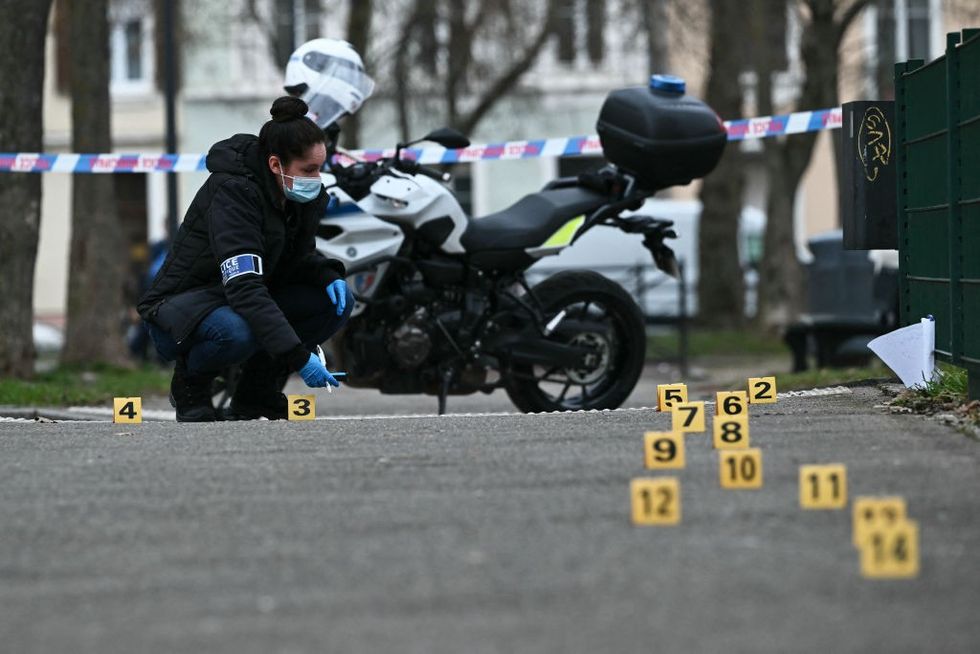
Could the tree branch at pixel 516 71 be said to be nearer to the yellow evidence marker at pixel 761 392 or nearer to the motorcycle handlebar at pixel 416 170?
the motorcycle handlebar at pixel 416 170

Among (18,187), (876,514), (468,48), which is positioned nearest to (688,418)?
(876,514)

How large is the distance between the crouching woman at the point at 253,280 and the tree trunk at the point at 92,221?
9096 millimetres

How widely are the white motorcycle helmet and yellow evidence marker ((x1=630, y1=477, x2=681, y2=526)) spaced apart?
5.60m

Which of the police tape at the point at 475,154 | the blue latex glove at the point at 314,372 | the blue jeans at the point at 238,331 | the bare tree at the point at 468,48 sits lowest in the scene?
the blue latex glove at the point at 314,372

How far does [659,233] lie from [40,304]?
32035mm

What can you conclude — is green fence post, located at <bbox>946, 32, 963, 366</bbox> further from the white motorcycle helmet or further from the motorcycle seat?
the white motorcycle helmet

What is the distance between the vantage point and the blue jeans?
→ 327 inches

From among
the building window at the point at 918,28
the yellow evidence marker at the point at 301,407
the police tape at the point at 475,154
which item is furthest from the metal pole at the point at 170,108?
the building window at the point at 918,28

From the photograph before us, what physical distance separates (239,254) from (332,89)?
98.5 inches

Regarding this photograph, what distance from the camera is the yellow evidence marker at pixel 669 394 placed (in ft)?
27.2

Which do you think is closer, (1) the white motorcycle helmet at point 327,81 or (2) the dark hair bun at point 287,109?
(2) the dark hair bun at point 287,109

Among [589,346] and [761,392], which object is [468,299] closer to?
[589,346]

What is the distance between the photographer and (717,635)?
390cm

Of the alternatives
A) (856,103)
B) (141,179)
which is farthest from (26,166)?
(141,179)
